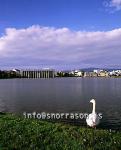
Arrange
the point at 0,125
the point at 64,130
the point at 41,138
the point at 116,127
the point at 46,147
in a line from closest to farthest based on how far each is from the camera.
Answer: the point at 46,147 < the point at 41,138 < the point at 64,130 < the point at 0,125 < the point at 116,127

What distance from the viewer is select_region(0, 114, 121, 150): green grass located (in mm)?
16484

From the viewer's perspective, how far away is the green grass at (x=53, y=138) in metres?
16.5

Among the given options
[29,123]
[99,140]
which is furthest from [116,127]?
[99,140]

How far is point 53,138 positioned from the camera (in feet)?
59.2

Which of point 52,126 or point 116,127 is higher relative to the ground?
point 52,126

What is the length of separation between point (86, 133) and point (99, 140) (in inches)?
59.7

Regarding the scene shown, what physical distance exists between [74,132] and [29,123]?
444cm

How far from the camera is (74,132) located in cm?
1905

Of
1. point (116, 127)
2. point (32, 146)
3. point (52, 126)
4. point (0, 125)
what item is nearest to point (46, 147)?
point (32, 146)

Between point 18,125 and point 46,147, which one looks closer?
point 46,147

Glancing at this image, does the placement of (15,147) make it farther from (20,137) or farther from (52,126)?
(52,126)

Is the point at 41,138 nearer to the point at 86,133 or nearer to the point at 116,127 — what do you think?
the point at 86,133

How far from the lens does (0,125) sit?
2144 centimetres

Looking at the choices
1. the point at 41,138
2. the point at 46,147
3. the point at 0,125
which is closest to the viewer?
the point at 46,147
